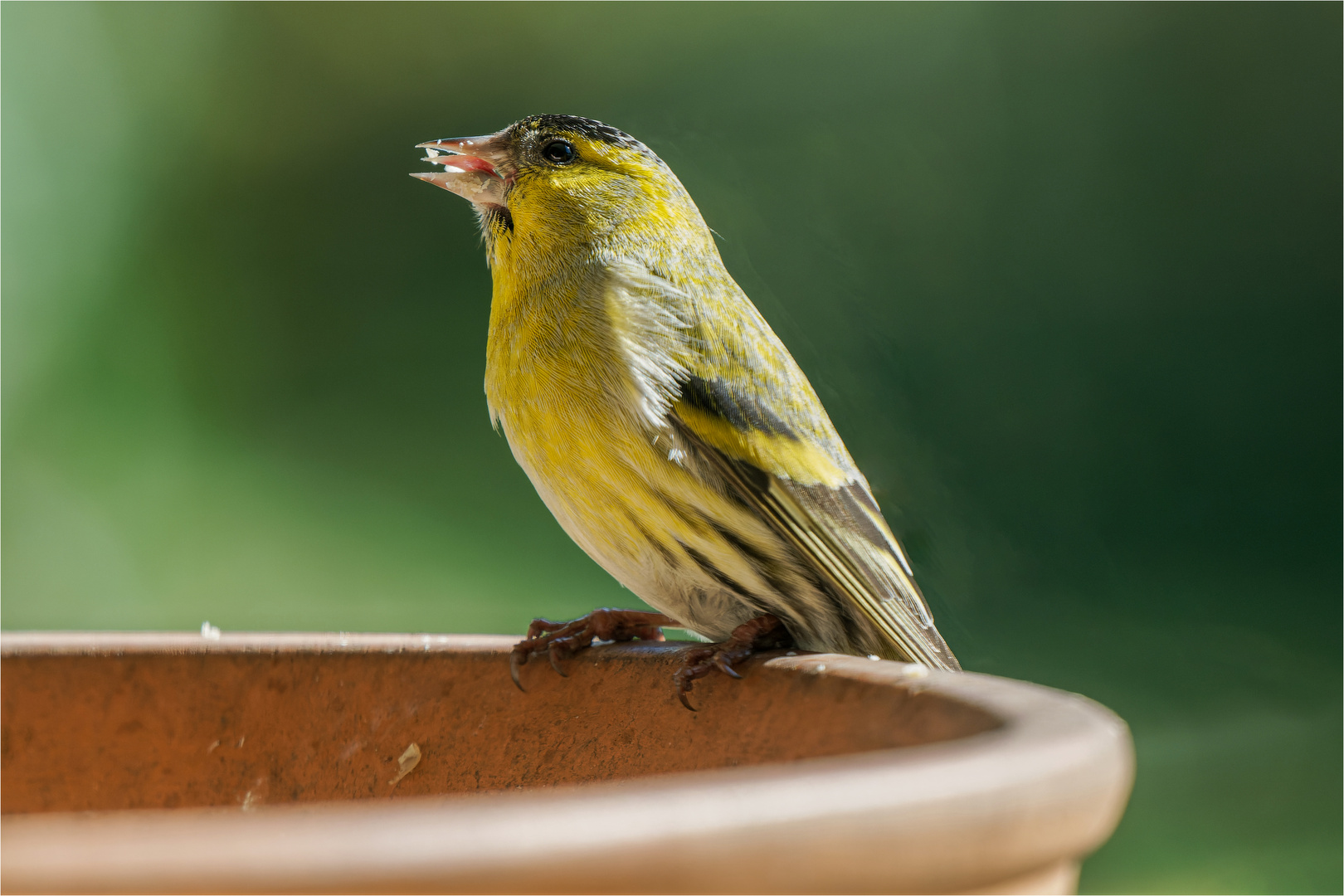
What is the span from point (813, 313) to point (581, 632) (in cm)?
315

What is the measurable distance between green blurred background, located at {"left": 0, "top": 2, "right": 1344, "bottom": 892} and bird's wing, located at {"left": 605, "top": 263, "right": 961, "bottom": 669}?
2.69m

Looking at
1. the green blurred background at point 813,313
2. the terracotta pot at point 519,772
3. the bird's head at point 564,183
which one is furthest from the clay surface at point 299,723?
the green blurred background at point 813,313

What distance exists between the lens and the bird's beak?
71.7 inches

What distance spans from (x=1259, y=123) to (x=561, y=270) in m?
4.61

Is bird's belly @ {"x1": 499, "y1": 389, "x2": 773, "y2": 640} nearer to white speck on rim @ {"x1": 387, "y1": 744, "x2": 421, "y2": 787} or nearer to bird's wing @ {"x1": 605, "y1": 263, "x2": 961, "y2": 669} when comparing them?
bird's wing @ {"x1": 605, "y1": 263, "x2": 961, "y2": 669}

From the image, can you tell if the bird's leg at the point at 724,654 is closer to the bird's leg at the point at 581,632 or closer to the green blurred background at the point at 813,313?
the bird's leg at the point at 581,632

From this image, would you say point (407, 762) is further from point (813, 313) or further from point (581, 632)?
point (813, 313)

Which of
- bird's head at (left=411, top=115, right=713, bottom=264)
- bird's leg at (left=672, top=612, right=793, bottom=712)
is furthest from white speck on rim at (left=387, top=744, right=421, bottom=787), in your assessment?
bird's head at (left=411, top=115, right=713, bottom=264)

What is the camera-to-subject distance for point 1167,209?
519 cm

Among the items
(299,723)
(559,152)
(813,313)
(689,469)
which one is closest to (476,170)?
(559,152)

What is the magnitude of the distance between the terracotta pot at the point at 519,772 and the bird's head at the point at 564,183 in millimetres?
701

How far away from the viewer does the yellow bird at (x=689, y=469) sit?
4.48ft

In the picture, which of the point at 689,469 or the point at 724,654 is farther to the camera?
the point at 689,469

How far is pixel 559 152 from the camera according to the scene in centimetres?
182
